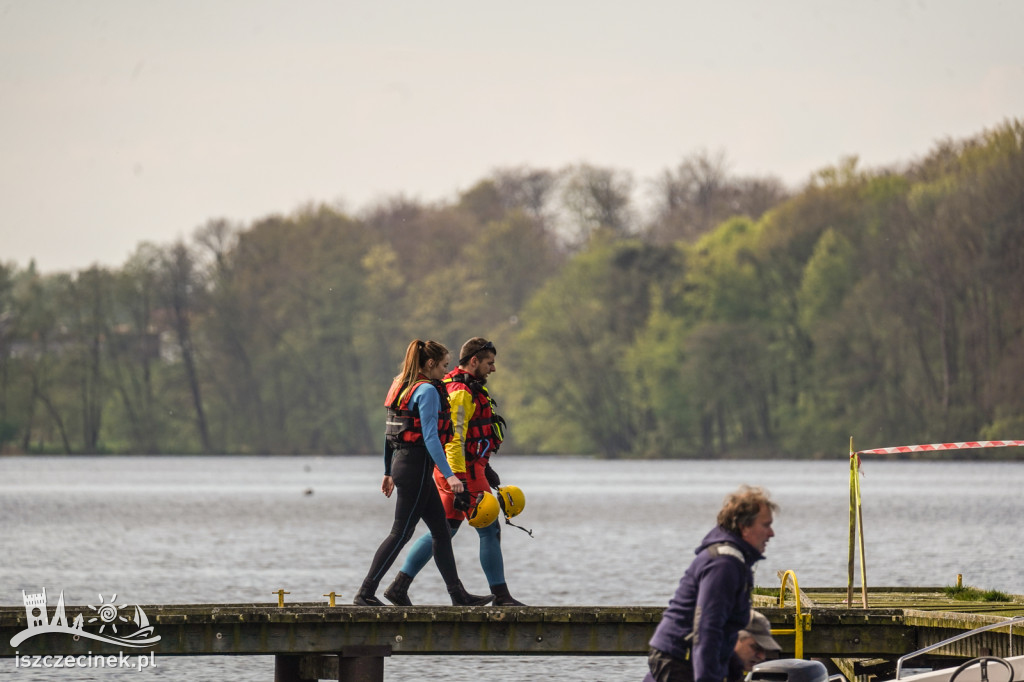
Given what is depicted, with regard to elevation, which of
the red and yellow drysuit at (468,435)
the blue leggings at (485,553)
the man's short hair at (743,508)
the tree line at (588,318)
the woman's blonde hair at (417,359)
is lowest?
the blue leggings at (485,553)

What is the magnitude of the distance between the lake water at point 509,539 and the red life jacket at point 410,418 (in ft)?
20.8

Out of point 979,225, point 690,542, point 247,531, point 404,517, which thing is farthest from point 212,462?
point 404,517

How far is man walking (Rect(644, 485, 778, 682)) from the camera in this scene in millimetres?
6340

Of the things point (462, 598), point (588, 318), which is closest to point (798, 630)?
point (462, 598)

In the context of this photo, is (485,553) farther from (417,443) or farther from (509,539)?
(509,539)

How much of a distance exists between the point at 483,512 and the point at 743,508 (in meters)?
3.88

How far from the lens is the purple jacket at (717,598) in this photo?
20.8 ft

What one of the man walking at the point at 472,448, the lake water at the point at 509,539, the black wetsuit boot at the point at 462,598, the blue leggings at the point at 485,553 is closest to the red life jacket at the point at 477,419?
the man walking at the point at 472,448

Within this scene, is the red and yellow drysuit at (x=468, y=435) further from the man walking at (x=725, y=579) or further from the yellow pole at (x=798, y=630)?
the man walking at (x=725, y=579)

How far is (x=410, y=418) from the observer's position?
9766mm

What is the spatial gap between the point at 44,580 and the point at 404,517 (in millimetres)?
18293

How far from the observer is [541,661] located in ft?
56.3

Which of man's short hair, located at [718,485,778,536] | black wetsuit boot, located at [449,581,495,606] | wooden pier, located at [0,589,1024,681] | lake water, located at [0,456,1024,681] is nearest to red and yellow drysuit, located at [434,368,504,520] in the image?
black wetsuit boot, located at [449,581,495,606]

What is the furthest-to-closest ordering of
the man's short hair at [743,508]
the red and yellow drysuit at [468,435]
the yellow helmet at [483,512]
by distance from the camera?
the yellow helmet at [483,512] < the red and yellow drysuit at [468,435] < the man's short hair at [743,508]
